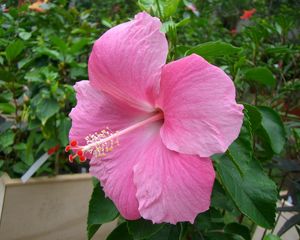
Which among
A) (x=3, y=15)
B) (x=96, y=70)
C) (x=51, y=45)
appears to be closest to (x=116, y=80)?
(x=96, y=70)

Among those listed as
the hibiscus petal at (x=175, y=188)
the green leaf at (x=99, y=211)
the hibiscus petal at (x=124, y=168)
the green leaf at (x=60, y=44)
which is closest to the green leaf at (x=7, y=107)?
the green leaf at (x=60, y=44)

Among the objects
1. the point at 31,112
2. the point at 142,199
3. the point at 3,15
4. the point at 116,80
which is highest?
the point at 116,80

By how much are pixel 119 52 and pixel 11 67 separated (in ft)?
3.03

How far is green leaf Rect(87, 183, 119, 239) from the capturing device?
2.21 feet

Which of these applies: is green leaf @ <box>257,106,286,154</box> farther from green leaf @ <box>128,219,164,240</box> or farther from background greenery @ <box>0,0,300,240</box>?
green leaf @ <box>128,219,164,240</box>

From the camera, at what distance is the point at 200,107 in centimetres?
45

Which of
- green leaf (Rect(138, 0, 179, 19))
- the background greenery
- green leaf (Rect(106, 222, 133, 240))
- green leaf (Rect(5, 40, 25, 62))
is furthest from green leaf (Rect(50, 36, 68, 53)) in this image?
green leaf (Rect(106, 222, 133, 240))

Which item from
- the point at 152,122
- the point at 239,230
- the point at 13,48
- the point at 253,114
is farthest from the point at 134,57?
the point at 13,48

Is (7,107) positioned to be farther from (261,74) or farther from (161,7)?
(261,74)

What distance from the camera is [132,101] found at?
1.83 feet

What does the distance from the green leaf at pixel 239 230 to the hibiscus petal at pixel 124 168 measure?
43 centimetres

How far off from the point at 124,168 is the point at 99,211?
0.20 meters

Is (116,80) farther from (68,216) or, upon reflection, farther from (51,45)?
(51,45)

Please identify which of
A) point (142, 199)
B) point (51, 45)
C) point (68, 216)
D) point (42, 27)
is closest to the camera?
point (142, 199)
